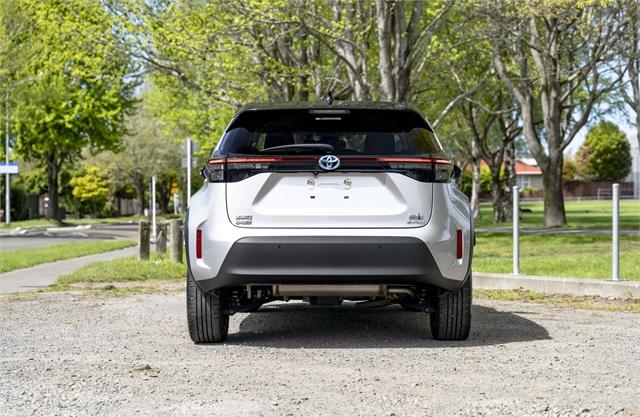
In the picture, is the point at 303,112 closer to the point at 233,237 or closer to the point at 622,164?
the point at 233,237

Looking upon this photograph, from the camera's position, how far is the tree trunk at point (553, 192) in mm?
30500

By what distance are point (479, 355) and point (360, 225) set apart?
123 cm

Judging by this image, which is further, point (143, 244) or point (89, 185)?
point (89, 185)

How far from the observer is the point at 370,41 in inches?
1107

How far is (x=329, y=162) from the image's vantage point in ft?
23.3

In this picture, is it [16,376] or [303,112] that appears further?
[303,112]

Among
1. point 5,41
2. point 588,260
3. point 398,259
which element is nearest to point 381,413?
point 398,259

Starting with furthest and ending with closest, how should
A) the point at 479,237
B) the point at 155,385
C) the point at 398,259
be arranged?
1. the point at 479,237
2. the point at 398,259
3. the point at 155,385

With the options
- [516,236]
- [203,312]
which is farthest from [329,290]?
[516,236]

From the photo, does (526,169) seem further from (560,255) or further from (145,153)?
(560,255)

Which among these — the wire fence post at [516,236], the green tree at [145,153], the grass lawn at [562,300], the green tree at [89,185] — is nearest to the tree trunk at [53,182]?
the green tree at [145,153]

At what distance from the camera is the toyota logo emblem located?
7.08 metres

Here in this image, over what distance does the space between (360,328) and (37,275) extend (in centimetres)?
841

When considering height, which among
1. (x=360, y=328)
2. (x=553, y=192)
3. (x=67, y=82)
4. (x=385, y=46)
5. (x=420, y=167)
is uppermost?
(x=67, y=82)
